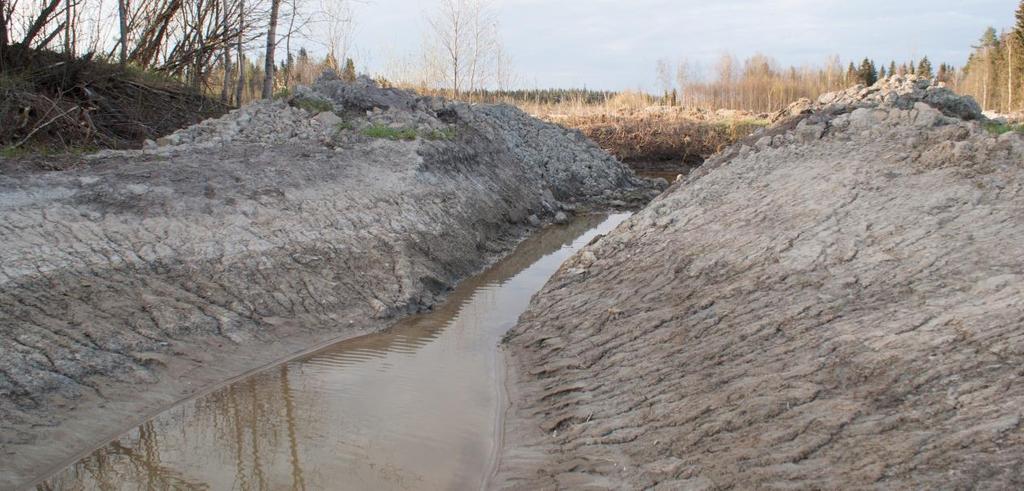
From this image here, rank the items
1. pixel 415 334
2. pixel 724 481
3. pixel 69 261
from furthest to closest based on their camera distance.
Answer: pixel 415 334
pixel 69 261
pixel 724 481

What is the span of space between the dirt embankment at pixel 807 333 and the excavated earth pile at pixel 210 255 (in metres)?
2.31

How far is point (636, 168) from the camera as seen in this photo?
27469 millimetres

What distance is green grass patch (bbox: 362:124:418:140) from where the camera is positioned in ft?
43.6

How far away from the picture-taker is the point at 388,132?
44.3 feet

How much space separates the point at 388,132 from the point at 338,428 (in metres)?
8.41

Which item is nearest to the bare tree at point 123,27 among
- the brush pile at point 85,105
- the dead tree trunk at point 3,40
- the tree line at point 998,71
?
the brush pile at point 85,105

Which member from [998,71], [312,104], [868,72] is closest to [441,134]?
[312,104]

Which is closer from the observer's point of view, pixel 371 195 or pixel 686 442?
pixel 686 442

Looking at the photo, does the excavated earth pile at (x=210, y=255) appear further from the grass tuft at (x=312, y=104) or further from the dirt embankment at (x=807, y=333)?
the dirt embankment at (x=807, y=333)

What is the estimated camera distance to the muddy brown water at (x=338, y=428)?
5.10 meters

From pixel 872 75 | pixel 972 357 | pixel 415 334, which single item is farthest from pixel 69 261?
pixel 872 75

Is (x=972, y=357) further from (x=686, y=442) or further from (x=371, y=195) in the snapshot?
(x=371, y=195)

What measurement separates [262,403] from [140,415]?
0.92m

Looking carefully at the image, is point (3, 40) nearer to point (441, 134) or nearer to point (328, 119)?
point (328, 119)
